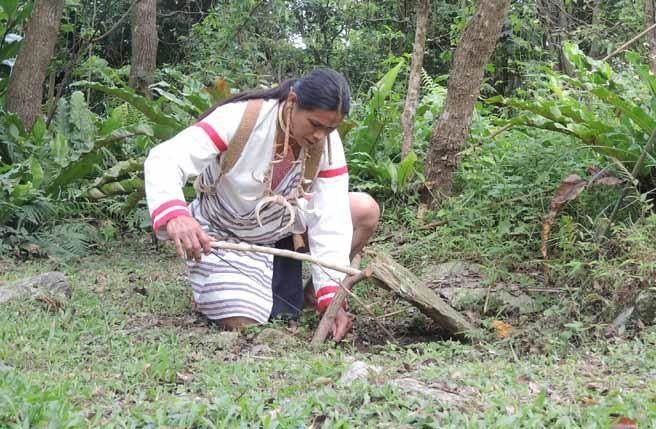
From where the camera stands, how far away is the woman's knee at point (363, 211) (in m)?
4.43

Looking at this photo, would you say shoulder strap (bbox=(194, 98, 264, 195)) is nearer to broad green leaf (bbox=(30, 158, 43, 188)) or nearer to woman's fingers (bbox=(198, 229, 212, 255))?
woman's fingers (bbox=(198, 229, 212, 255))

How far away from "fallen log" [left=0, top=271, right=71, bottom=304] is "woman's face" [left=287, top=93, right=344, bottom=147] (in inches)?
62.0

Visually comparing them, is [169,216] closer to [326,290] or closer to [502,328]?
[326,290]

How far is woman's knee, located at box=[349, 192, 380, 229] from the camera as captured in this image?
443cm

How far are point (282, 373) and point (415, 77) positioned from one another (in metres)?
3.59

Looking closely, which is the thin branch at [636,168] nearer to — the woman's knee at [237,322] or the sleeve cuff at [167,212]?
the woman's knee at [237,322]

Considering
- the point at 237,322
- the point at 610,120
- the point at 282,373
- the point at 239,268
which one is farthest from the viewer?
the point at 610,120

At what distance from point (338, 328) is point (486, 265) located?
1316 millimetres

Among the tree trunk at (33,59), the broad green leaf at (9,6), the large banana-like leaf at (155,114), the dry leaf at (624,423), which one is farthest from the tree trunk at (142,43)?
the dry leaf at (624,423)

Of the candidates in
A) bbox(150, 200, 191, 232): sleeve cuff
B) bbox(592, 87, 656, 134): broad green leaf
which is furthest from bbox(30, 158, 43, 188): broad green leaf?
bbox(592, 87, 656, 134): broad green leaf

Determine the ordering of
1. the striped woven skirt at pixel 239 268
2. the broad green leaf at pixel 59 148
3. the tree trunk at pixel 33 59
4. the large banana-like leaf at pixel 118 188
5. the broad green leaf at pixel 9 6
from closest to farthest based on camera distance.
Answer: the striped woven skirt at pixel 239 268 → the large banana-like leaf at pixel 118 188 → the broad green leaf at pixel 59 148 → the tree trunk at pixel 33 59 → the broad green leaf at pixel 9 6

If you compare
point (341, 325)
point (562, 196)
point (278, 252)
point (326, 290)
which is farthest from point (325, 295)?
point (562, 196)

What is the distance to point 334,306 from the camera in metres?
3.80

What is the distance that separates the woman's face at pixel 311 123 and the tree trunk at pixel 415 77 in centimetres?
236
